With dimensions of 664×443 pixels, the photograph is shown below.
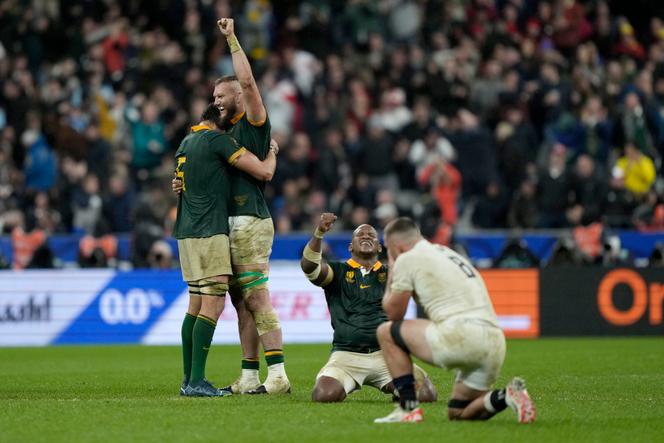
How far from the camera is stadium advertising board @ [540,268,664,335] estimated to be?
65.7 feet

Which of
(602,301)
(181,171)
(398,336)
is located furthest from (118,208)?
(398,336)

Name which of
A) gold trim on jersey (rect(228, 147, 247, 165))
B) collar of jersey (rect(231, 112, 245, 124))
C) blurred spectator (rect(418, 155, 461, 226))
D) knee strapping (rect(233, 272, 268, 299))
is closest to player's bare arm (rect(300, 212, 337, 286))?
knee strapping (rect(233, 272, 268, 299))

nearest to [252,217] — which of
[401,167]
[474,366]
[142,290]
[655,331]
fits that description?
[474,366]

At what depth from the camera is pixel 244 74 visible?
10.5m

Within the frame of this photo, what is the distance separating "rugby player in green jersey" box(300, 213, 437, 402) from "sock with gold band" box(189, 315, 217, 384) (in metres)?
0.94

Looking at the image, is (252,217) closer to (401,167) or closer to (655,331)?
(655,331)

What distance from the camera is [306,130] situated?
2458 centimetres

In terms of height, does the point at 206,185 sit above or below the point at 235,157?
below

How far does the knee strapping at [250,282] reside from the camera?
11.1 metres

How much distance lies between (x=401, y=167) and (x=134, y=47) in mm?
6106

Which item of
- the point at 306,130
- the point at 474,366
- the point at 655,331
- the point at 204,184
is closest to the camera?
the point at 474,366

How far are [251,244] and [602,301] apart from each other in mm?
10378

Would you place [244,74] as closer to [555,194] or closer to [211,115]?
[211,115]

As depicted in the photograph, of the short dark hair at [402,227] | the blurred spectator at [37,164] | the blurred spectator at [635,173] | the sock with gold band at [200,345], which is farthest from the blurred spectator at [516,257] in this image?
the short dark hair at [402,227]
